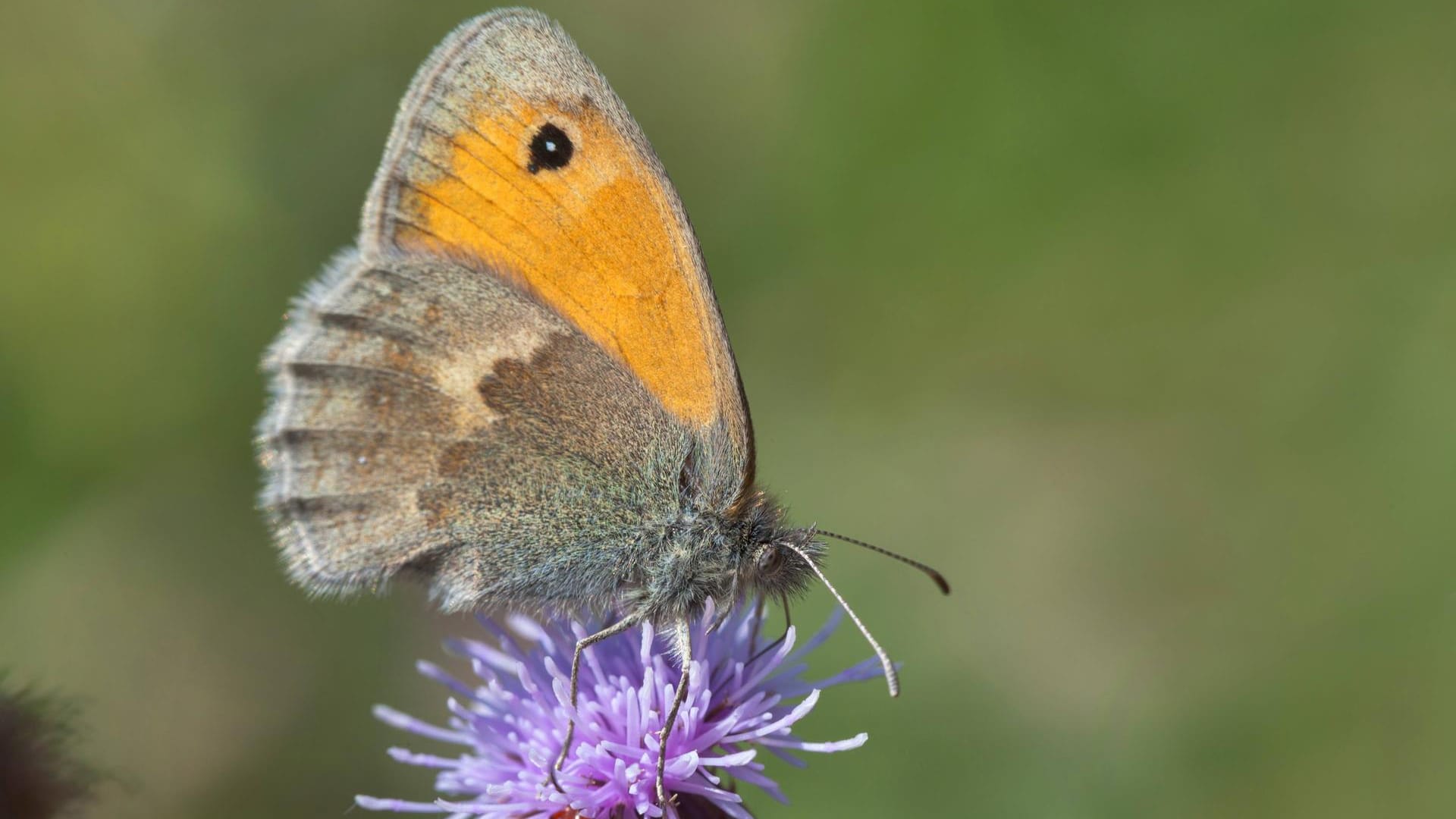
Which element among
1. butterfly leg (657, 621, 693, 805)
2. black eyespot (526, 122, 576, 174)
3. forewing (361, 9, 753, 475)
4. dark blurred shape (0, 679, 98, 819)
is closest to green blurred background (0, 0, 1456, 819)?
dark blurred shape (0, 679, 98, 819)

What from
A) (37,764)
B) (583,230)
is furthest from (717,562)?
(37,764)

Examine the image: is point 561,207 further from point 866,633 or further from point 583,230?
point 866,633

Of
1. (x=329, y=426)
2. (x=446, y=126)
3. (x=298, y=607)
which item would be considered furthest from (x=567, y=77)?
(x=298, y=607)

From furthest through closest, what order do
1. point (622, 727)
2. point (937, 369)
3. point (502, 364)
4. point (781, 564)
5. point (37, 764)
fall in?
point (937, 369), point (37, 764), point (502, 364), point (781, 564), point (622, 727)

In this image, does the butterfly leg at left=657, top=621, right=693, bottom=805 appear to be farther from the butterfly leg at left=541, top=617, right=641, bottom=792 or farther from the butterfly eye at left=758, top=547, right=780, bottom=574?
the butterfly eye at left=758, top=547, right=780, bottom=574

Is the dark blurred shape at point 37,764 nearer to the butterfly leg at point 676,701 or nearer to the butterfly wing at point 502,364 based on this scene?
the butterfly wing at point 502,364
